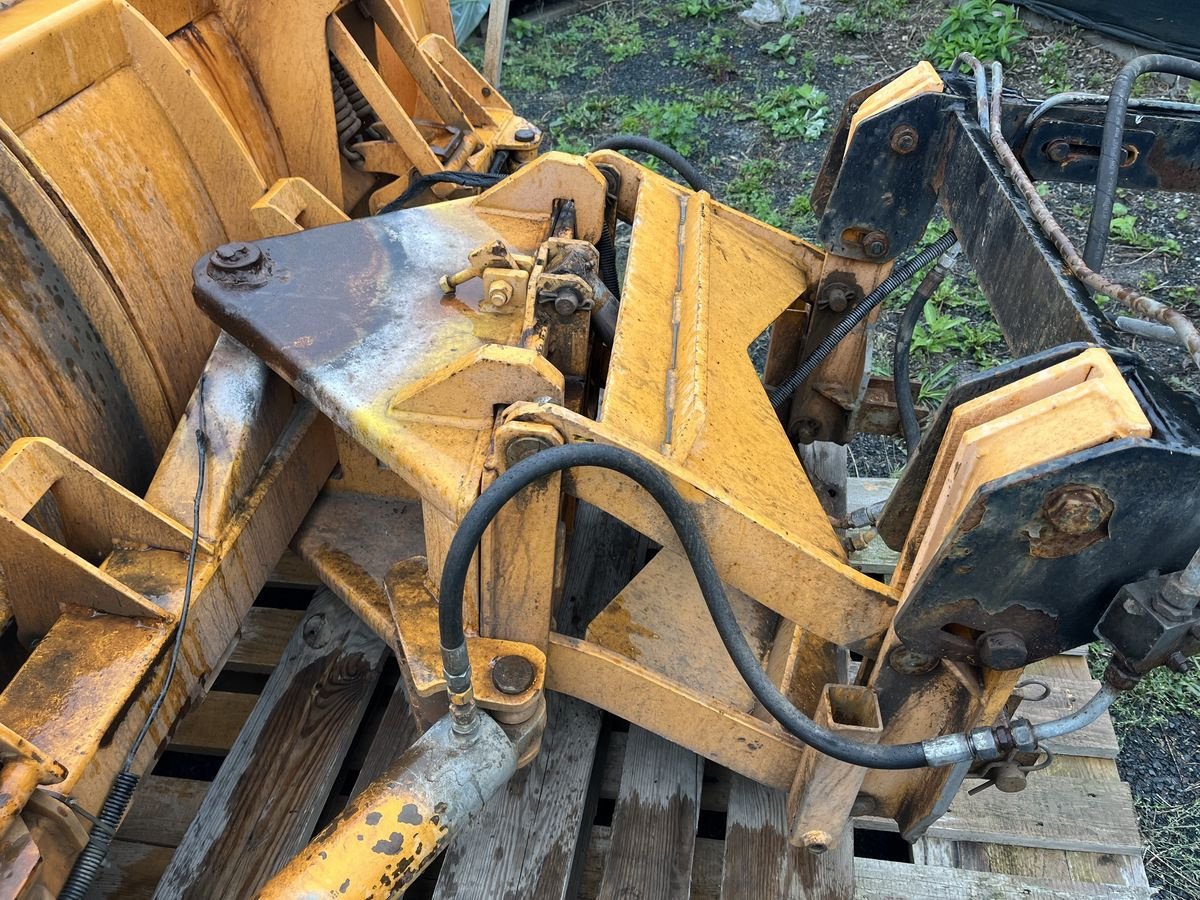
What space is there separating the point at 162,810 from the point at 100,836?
697 millimetres

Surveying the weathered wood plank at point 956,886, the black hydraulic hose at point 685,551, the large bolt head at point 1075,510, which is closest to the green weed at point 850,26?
the weathered wood plank at point 956,886

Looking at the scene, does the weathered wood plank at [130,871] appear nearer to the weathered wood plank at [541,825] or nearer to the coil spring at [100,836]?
the coil spring at [100,836]

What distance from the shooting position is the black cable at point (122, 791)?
1468 mm

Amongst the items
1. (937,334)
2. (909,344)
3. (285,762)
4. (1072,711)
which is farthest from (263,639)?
(937,334)

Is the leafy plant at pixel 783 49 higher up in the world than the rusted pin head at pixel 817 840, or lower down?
lower down

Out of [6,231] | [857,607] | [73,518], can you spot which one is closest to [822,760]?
[857,607]

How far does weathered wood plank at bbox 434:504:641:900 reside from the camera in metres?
1.89

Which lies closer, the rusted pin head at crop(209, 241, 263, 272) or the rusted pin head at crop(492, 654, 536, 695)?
the rusted pin head at crop(492, 654, 536, 695)

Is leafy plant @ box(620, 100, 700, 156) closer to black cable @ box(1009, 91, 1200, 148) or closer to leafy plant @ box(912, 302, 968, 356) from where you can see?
leafy plant @ box(912, 302, 968, 356)

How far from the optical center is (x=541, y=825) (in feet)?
6.52

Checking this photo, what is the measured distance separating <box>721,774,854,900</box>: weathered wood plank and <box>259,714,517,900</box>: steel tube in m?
0.63

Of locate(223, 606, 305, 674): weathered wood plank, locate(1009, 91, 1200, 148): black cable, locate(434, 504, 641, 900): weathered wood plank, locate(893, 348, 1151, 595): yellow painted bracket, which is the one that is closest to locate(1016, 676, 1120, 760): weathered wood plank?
locate(434, 504, 641, 900): weathered wood plank

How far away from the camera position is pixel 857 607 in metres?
1.57

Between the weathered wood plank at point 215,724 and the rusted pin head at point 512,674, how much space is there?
880 mm
